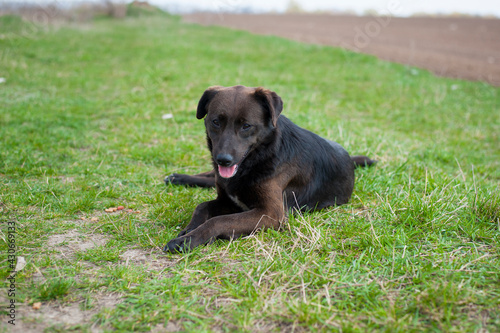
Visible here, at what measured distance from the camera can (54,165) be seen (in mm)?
5062

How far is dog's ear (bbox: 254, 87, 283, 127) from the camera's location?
11.7ft

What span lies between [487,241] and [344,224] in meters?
1.17

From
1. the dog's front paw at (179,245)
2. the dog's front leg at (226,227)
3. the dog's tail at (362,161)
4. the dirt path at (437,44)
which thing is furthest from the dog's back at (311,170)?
the dirt path at (437,44)

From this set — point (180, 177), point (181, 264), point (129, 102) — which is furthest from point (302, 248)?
point (129, 102)

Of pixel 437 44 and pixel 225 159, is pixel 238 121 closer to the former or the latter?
pixel 225 159

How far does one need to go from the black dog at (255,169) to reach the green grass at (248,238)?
0.17 m

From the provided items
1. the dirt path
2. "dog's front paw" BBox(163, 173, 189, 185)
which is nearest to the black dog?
"dog's front paw" BBox(163, 173, 189, 185)

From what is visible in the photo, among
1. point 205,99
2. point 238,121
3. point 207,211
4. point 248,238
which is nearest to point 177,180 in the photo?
point 207,211

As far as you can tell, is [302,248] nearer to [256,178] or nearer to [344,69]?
[256,178]

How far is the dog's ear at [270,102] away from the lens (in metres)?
3.56

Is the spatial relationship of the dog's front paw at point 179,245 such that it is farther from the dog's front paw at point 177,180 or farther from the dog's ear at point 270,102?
the dog's front paw at point 177,180

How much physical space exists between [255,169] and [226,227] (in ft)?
2.07

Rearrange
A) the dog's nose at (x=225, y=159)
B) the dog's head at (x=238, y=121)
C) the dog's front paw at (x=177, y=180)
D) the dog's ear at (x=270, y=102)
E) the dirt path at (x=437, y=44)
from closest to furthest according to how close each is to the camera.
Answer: the dog's nose at (x=225, y=159) < the dog's head at (x=238, y=121) < the dog's ear at (x=270, y=102) < the dog's front paw at (x=177, y=180) < the dirt path at (x=437, y=44)

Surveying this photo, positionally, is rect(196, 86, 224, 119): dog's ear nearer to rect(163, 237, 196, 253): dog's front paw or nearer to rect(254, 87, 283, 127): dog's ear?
rect(254, 87, 283, 127): dog's ear
